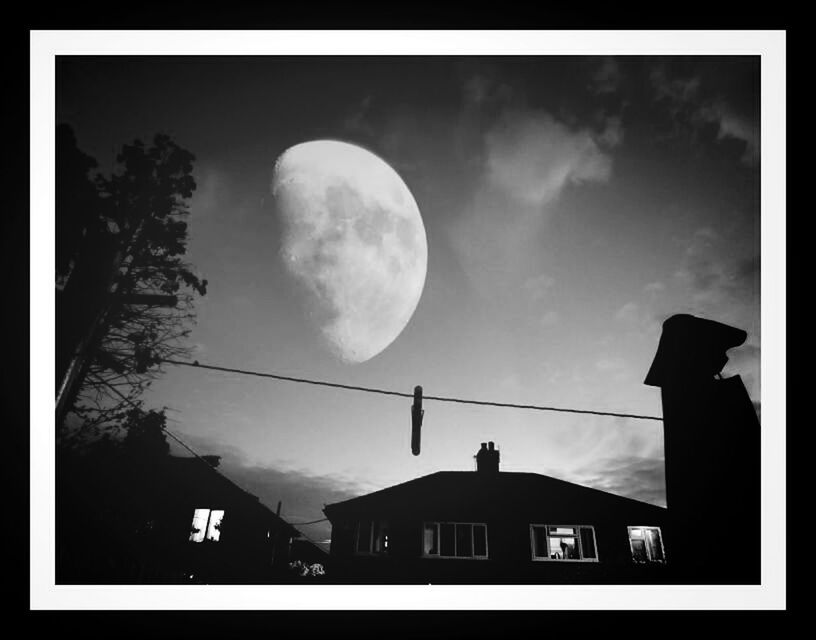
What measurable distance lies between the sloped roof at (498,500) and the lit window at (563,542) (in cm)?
30

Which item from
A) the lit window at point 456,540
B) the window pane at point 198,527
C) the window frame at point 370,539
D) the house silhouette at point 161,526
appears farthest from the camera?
the window pane at point 198,527

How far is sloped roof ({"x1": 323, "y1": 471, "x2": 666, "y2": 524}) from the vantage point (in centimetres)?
988

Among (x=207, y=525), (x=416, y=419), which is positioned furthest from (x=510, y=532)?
(x=207, y=525)

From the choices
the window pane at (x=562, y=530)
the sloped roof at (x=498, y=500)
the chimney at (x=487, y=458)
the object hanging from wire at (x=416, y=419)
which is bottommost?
the window pane at (x=562, y=530)

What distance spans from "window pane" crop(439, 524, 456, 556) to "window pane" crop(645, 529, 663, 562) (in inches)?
163

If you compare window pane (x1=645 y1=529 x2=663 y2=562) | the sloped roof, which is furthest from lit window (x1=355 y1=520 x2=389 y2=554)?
window pane (x1=645 y1=529 x2=663 y2=562)

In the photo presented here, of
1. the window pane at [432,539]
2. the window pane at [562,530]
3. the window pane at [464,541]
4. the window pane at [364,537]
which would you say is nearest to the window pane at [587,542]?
the window pane at [562,530]

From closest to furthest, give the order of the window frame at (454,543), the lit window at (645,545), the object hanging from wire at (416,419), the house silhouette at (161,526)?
the house silhouette at (161,526)
the object hanging from wire at (416,419)
the window frame at (454,543)
the lit window at (645,545)

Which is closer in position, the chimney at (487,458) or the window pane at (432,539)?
the window pane at (432,539)

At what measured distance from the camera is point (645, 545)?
9.97 metres

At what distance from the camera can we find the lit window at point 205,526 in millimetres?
10820

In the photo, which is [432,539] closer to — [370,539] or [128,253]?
[370,539]

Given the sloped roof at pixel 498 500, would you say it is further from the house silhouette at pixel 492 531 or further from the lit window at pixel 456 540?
the lit window at pixel 456 540
